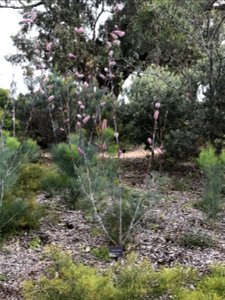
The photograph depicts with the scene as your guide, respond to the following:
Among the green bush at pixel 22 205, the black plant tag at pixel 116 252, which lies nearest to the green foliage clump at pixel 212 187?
the black plant tag at pixel 116 252

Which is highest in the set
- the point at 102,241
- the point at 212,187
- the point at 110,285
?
the point at 212,187

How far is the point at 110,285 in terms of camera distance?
8.43ft

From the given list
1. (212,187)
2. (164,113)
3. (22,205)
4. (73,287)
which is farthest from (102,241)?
(164,113)

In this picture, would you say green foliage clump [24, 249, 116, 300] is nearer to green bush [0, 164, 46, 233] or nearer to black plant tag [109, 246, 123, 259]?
black plant tag [109, 246, 123, 259]

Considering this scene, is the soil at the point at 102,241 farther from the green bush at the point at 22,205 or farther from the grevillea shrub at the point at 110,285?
the grevillea shrub at the point at 110,285

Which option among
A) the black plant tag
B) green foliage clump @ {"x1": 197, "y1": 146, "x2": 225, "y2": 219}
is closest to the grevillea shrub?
the black plant tag

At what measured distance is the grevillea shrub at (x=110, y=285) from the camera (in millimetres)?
2469

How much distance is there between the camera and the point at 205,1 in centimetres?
681

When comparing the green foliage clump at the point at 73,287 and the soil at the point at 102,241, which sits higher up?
the green foliage clump at the point at 73,287

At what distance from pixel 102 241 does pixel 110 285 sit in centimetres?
152

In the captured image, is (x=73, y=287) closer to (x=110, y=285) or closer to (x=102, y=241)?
(x=110, y=285)

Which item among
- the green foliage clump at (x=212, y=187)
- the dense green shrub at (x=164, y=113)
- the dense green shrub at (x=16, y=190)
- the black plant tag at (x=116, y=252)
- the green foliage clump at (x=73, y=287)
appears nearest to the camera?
the green foliage clump at (x=73, y=287)

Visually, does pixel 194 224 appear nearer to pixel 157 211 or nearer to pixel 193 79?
pixel 157 211

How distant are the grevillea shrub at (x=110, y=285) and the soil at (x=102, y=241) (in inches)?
23.9
